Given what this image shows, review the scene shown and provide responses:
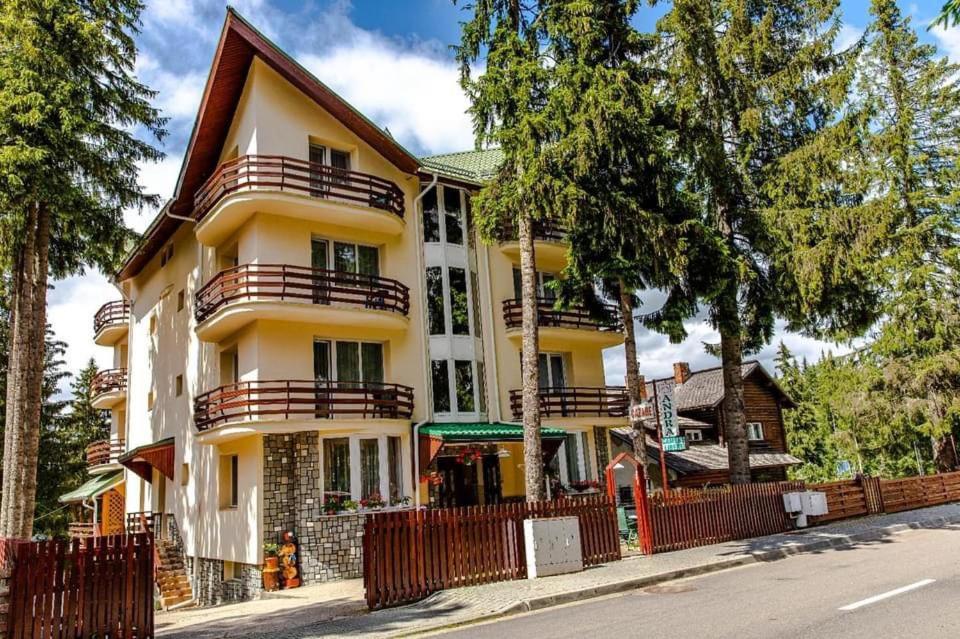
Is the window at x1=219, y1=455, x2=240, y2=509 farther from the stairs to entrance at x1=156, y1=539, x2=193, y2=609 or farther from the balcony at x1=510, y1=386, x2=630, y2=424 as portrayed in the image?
the balcony at x1=510, y1=386, x2=630, y2=424

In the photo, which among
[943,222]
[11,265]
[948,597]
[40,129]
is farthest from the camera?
[943,222]

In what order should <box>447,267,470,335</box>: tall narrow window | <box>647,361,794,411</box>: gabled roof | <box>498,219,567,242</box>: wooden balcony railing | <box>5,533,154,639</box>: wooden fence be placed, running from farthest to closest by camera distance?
1. <box>647,361,794,411</box>: gabled roof
2. <box>498,219,567,242</box>: wooden balcony railing
3. <box>447,267,470,335</box>: tall narrow window
4. <box>5,533,154,639</box>: wooden fence

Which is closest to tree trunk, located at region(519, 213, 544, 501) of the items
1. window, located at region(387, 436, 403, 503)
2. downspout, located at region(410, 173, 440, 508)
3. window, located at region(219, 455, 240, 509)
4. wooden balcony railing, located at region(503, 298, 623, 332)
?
downspout, located at region(410, 173, 440, 508)

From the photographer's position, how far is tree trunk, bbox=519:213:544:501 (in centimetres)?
1445

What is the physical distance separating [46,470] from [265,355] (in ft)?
90.2

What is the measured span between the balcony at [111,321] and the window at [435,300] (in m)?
16.5

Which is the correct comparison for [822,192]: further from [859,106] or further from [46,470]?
[46,470]

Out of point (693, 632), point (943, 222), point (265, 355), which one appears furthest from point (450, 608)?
point (943, 222)

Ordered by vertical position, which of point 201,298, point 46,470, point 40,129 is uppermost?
point 40,129

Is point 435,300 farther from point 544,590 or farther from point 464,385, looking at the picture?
point 544,590

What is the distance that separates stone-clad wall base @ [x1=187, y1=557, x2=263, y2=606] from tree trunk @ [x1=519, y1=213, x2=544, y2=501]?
7418mm

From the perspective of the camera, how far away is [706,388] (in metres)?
36.9

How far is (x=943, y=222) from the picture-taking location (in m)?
24.3

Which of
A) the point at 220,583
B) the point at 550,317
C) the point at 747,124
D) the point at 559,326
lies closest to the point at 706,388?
the point at 559,326
